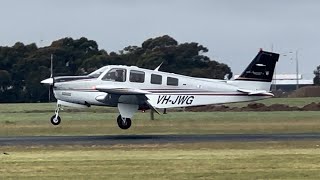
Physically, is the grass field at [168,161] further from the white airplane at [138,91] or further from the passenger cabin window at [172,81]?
the passenger cabin window at [172,81]

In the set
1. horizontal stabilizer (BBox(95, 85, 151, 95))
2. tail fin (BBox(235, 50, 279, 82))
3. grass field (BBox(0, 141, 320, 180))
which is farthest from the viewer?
tail fin (BBox(235, 50, 279, 82))

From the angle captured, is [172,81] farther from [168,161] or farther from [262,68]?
[168,161]

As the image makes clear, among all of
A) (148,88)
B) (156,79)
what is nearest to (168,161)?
(148,88)

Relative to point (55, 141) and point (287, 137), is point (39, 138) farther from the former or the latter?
point (287, 137)

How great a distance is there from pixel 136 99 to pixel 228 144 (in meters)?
8.99

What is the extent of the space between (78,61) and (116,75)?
2535 inches

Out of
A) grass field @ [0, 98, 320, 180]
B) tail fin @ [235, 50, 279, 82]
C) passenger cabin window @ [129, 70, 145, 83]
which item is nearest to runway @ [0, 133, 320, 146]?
grass field @ [0, 98, 320, 180]

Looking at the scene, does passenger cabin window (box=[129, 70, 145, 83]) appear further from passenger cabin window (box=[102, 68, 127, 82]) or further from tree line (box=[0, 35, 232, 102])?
tree line (box=[0, 35, 232, 102])

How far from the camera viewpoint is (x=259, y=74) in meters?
39.2

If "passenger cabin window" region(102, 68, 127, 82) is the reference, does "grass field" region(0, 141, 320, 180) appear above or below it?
below

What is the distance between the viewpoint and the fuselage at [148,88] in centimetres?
3697

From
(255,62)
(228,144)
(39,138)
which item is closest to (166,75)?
(255,62)

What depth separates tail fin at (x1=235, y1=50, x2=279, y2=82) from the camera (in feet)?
128

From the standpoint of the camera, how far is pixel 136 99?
36.8 meters
